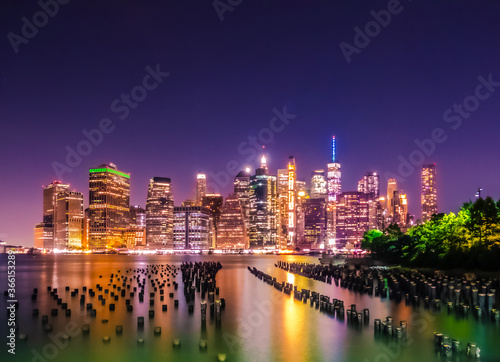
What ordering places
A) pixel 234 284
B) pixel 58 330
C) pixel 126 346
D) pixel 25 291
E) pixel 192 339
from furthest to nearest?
pixel 234 284
pixel 25 291
pixel 58 330
pixel 192 339
pixel 126 346

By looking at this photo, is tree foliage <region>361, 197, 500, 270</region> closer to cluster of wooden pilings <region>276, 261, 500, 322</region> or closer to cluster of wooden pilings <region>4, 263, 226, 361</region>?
cluster of wooden pilings <region>276, 261, 500, 322</region>

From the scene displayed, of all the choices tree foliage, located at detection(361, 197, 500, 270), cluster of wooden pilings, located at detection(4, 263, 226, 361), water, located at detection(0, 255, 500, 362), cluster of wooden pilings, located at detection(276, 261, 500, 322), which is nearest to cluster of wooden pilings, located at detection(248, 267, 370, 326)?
water, located at detection(0, 255, 500, 362)

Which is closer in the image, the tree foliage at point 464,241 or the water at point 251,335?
the water at point 251,335

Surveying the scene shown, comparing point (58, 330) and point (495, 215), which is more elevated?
point (495, 215)

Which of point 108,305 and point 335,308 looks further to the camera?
point 108,305

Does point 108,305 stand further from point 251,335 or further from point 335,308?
point 335,308

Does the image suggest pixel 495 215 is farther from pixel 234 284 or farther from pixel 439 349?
pixel 439 349

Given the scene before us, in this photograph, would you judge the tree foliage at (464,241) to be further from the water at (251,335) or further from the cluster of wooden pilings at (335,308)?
the cluster of wooden pilings at (335,308)

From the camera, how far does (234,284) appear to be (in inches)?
3182

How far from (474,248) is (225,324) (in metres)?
56.9

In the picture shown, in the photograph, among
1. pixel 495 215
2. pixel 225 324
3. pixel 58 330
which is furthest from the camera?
pixel 495 215

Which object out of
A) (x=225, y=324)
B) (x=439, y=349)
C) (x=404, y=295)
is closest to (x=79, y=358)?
(x=225, y=324)

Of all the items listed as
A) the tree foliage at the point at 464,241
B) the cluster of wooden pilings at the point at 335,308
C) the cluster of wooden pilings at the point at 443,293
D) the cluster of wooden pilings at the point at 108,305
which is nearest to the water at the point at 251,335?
the cluster of wooden pilings at the point at 108,305

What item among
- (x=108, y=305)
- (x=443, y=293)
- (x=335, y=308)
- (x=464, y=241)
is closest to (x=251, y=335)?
(x=335, y=308)
